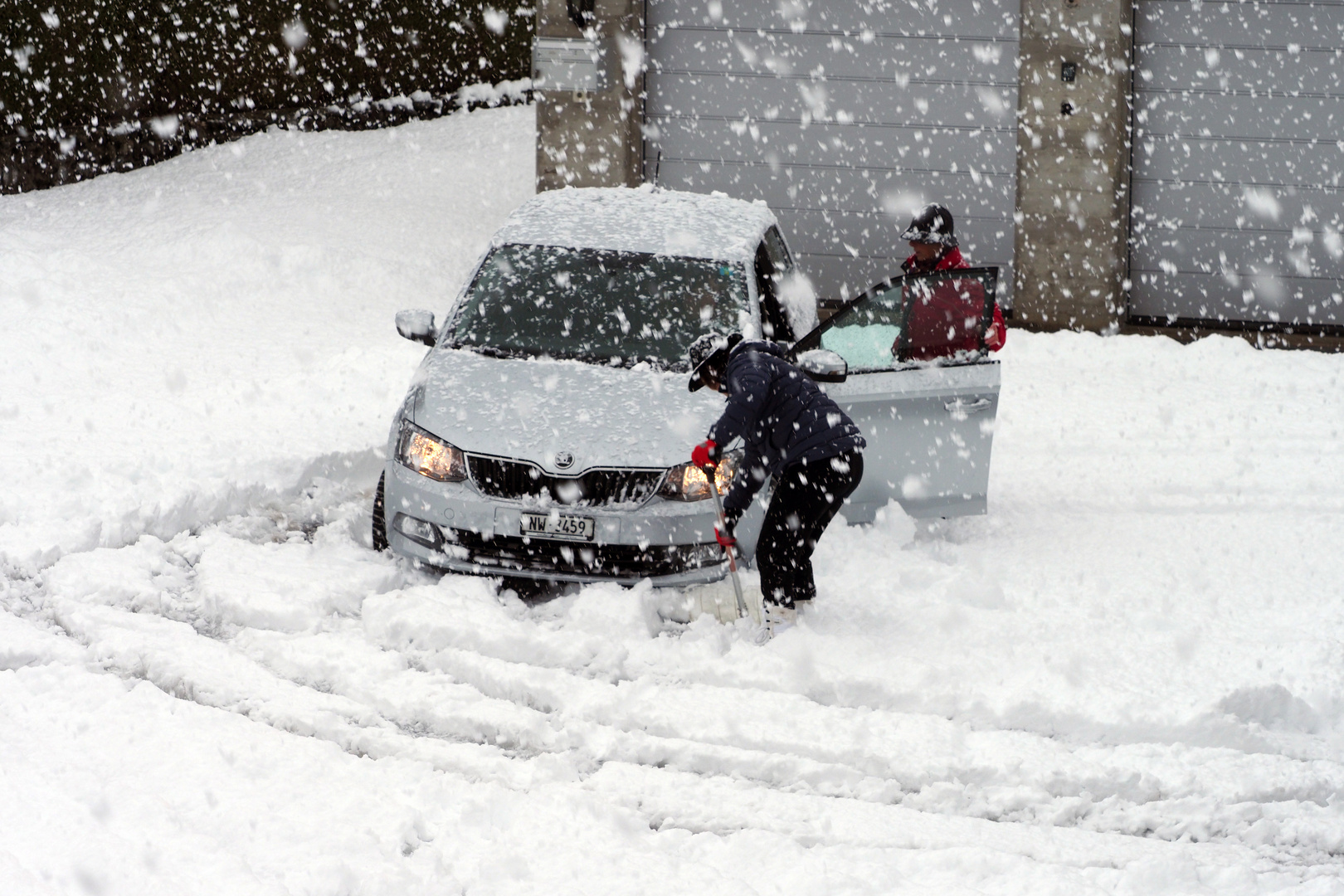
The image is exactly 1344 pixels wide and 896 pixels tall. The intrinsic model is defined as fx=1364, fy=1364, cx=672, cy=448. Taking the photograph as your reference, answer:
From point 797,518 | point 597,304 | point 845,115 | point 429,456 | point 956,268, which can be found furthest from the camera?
point 845,115

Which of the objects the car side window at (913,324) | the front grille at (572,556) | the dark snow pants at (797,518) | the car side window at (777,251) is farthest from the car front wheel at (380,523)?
the car side window at (777,251)

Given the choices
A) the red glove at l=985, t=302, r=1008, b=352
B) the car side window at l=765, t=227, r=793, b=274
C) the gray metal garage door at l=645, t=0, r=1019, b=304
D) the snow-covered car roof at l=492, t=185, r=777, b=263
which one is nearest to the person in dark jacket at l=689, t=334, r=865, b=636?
the red glove at l=985, t=302, r=1008, b=352

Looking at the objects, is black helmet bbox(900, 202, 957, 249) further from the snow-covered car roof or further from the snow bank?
the snow bank

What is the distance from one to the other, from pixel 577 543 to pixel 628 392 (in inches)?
32.7

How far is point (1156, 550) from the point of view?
6.59 m

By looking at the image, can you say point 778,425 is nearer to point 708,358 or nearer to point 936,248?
point 708,358

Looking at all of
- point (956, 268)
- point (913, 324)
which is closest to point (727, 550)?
point (913, 324)

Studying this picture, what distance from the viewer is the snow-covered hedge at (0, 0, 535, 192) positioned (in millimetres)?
13961

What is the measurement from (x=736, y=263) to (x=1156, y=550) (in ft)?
8.12

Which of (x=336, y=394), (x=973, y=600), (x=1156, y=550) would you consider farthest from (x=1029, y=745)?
(x=336, y=394)

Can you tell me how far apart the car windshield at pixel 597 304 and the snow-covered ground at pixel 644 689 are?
1.19m

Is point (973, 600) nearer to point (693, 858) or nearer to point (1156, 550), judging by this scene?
point (1156, 550)

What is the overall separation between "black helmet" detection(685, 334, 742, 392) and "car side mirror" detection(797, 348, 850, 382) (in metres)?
0.52

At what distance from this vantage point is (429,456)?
5723mm
